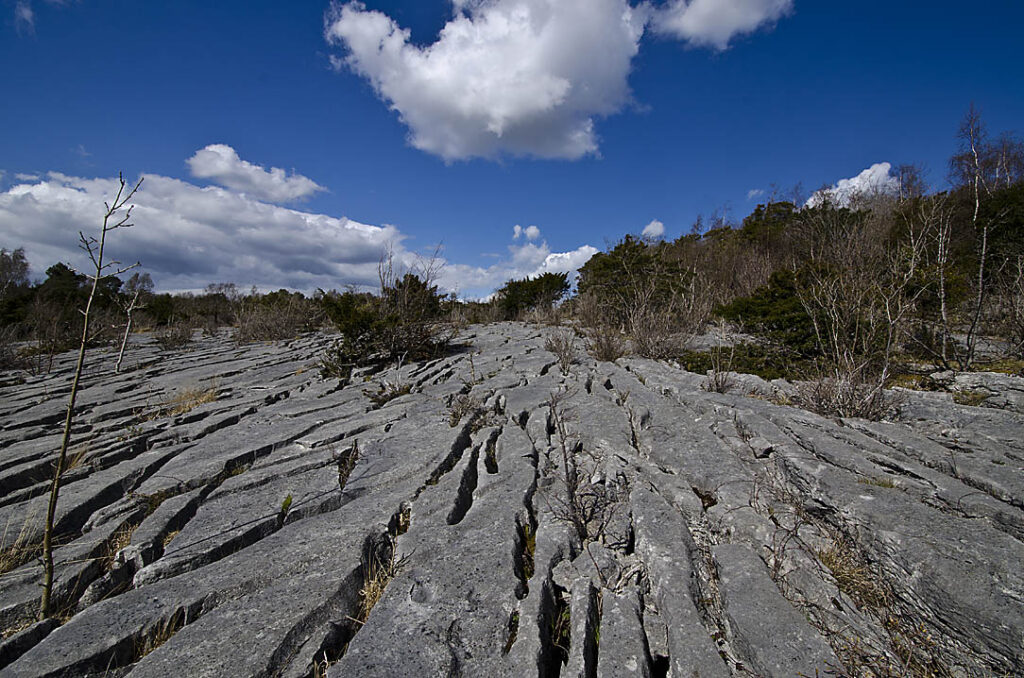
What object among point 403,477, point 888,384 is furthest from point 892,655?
point 888,384

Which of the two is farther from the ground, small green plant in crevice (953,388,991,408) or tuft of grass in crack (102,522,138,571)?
small green plant in crevice (953,388,991,408)

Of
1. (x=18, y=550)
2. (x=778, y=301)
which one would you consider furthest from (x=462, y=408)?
(x=778, y=301)

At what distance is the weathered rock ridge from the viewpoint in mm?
1669

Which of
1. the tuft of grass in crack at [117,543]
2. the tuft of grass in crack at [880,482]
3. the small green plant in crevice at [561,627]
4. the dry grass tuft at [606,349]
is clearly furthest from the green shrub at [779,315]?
the tuft of grass in crack at [117,543]

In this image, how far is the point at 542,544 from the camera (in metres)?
2.33

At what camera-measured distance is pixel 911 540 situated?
1929 millimetres

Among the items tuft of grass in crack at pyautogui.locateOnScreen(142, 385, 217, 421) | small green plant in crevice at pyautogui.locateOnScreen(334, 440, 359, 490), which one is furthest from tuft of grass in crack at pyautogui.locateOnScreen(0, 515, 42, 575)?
tuft of grass in crack at pyautogui.locateOnScreen(142, 385, 217, 421)

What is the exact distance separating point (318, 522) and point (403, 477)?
68 cm

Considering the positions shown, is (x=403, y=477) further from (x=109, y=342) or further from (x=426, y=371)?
(x=109, y=342)

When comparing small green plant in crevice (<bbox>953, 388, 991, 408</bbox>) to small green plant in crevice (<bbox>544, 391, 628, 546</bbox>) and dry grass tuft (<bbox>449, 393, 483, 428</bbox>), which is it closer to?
small green plant in crevice (<bbox>544, 391, 628, 546</bbox>)

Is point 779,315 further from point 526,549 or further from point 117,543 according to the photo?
point 117,543

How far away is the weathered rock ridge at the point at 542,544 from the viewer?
1.67 meters

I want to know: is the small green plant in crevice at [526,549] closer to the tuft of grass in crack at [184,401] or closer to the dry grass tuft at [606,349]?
the dry grass tuft at [606,349]

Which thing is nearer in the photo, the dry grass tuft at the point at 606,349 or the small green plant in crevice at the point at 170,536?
the small green plant in crevice at the point at 170,536
